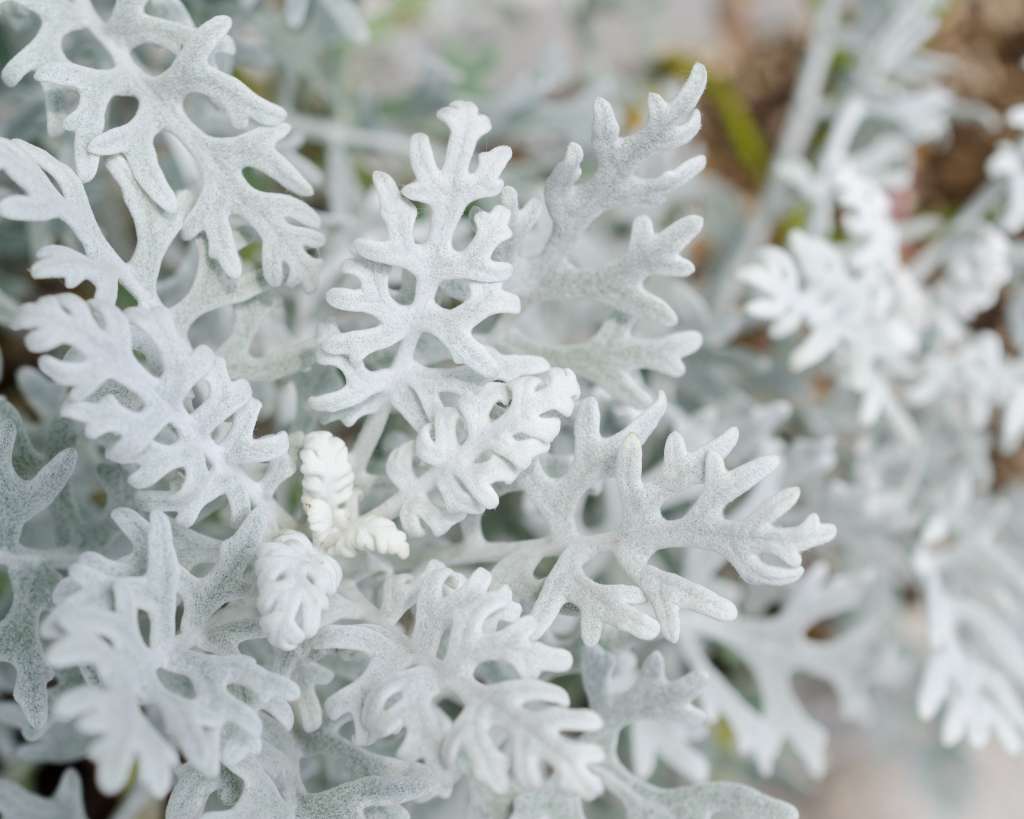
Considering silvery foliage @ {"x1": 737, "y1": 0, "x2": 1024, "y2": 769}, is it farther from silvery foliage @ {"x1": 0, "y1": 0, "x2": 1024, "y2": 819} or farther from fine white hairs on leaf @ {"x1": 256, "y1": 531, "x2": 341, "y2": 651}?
fine white hairs on leaf @ {"x1": 256, "y1": 531, "x2": 341, "y2": 651}

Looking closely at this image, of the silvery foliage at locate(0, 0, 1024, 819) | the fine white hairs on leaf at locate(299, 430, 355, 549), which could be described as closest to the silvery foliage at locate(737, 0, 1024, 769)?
the silvery foliage at locate(0, 0, 1024, 819)

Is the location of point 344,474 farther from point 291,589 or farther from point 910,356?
point 910,356

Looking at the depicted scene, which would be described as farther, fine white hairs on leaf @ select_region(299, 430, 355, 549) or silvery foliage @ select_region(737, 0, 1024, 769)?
silvery foliage @ select_region(737, 0, 1024, 769)

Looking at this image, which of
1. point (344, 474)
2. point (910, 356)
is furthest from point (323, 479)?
point (910, 356)

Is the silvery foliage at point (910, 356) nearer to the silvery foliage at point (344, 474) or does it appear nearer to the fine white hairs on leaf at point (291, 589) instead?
the silvery foliage at point (344, 474)

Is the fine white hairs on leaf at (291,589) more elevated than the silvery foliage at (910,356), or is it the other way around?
the fine white hairs on leaf at (291,589)

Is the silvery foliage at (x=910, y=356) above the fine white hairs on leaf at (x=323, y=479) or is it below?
below

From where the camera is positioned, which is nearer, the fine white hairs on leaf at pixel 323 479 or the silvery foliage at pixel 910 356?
the fine white hairs on leaf at pixel 323 479

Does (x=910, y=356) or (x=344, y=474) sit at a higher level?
(x=344, y=474)

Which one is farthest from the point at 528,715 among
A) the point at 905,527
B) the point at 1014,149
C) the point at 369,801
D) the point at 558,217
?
the point at 1014,149

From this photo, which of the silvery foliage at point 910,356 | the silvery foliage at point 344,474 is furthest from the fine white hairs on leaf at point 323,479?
the silvery foliage at point 910,356

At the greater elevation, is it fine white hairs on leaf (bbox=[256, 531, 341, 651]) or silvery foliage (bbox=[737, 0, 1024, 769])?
fine white hairs on leaf (bbox=[256, 531, 341, 651])

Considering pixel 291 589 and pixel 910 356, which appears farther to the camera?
pixel 910 356
